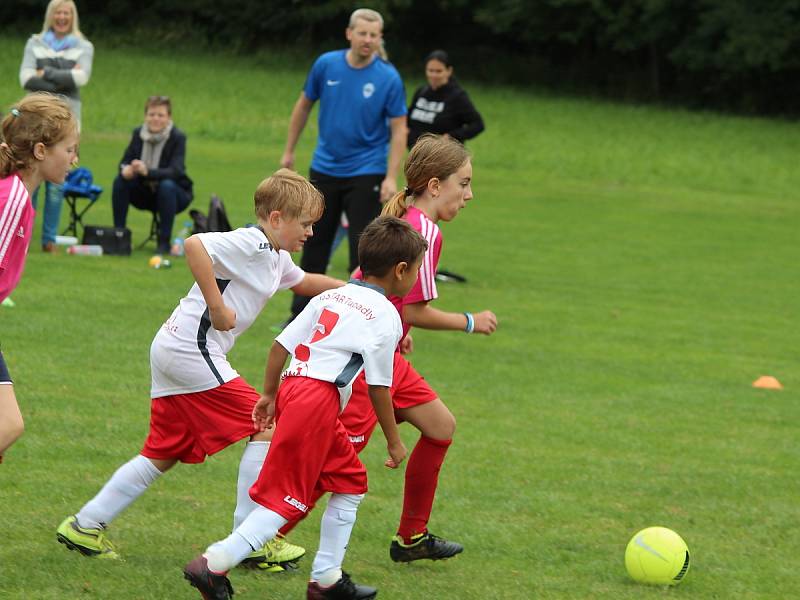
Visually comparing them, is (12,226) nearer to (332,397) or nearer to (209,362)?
(209,362)

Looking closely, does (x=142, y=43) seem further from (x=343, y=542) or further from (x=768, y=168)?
(x=343, y=542)

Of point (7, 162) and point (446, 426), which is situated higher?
point (7, 162)

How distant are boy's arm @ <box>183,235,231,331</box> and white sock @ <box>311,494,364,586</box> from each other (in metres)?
0.82

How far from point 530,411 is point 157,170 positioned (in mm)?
6246

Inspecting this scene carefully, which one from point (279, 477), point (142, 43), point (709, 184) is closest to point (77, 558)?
point (279, 477)

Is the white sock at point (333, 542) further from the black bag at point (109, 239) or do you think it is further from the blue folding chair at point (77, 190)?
the blue folding chair at point (77, 190)

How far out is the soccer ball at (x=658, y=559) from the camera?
5.30 m

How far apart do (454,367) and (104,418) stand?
3.21 metres

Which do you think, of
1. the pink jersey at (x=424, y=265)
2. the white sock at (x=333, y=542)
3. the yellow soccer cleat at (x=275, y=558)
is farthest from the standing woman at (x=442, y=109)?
the white sock at (x=333, y=542)

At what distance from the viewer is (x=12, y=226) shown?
4660 mm

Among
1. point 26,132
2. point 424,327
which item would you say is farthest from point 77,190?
point 424,327

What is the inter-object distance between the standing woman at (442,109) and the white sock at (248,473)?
30.0 feet

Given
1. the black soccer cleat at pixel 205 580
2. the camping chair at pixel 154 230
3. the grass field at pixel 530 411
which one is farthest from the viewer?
the camping chair at pixel 154 230

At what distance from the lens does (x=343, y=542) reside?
4691 mm
